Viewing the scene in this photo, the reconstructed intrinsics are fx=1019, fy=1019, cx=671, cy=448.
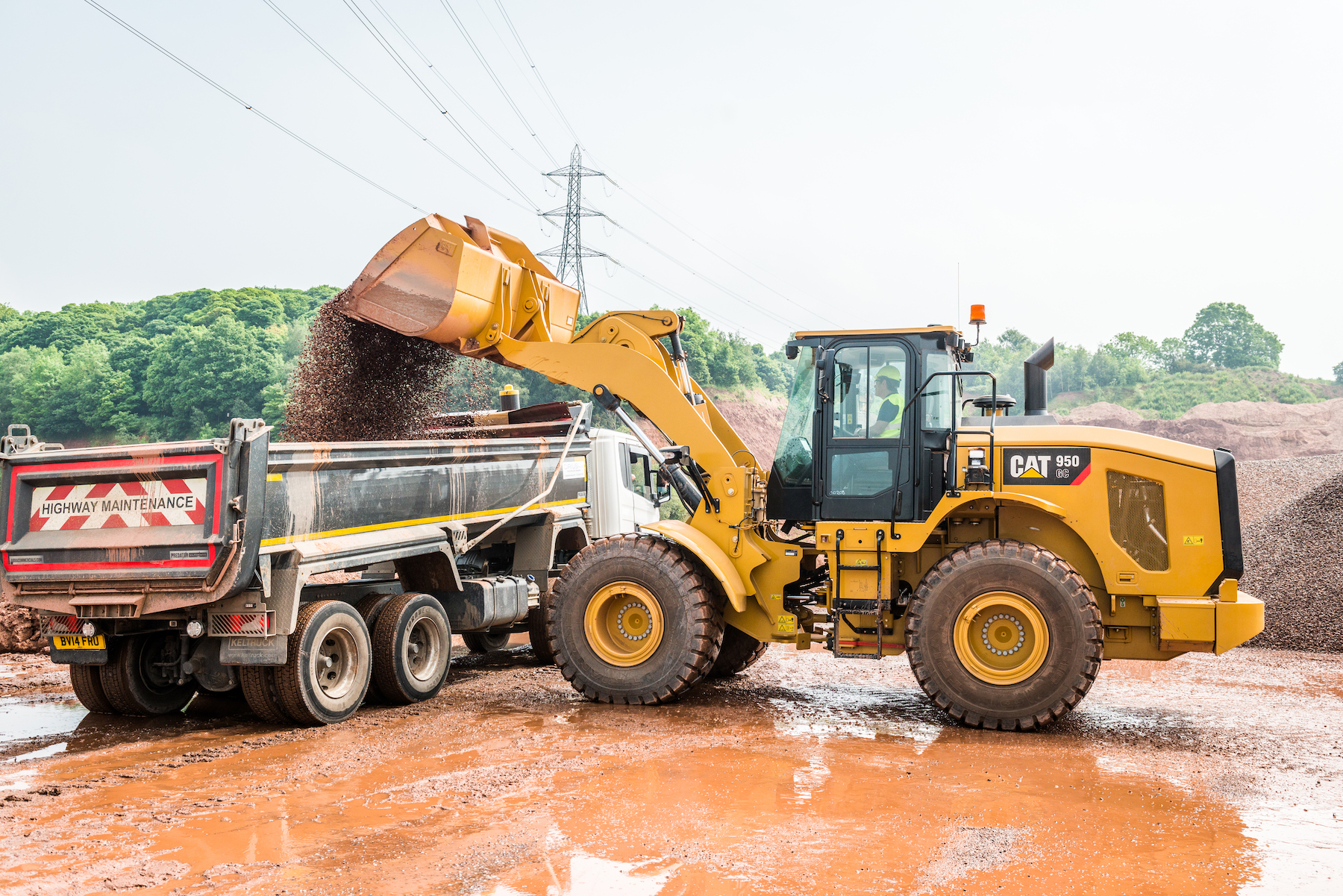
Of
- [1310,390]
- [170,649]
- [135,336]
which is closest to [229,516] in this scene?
[170,649]

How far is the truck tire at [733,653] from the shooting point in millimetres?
9211

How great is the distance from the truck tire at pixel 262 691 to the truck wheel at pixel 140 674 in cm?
71

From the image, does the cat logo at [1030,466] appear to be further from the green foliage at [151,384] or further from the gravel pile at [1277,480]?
the green foliage at [151,384]

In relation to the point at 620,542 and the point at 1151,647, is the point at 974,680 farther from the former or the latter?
the point at 620,542

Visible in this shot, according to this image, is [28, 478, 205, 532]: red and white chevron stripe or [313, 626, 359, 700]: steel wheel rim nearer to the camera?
[28, 478, 205, 532]: red and white chevron stripe

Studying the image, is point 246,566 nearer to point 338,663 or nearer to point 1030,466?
point 338,663

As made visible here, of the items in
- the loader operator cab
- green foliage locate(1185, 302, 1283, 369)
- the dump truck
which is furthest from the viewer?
green foliage locate(1185, 302, 1283, 369)

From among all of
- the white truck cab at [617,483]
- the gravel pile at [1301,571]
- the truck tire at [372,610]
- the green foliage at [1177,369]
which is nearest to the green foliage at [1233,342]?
the green foliage at [1177,369]

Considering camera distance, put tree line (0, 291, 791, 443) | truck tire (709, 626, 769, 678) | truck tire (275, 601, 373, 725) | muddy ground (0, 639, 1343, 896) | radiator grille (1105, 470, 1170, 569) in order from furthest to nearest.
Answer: tree line (0, 291, 791, 443) → truck tire (709, 626, 769, 678) → radiator grille (1105, 470, 1170, 569) → truck tire (275, 601, 373, 725) → muddy ground (0, 639, 1343, 896)

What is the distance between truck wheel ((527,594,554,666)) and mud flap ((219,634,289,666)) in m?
3.28

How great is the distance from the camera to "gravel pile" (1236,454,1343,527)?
17.6 metres

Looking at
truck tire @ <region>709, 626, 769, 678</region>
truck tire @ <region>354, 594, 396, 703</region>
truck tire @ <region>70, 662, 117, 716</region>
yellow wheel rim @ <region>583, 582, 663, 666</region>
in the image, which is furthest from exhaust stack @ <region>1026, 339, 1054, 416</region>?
truck tire @ <region>70, 662, 117, 716</region>

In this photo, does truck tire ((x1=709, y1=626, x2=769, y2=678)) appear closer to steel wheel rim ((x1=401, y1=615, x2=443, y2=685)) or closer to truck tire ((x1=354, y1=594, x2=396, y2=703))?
steel wheel rim ((x1=401, y1=615, x2=443, y2=685))

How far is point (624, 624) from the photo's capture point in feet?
26.6
